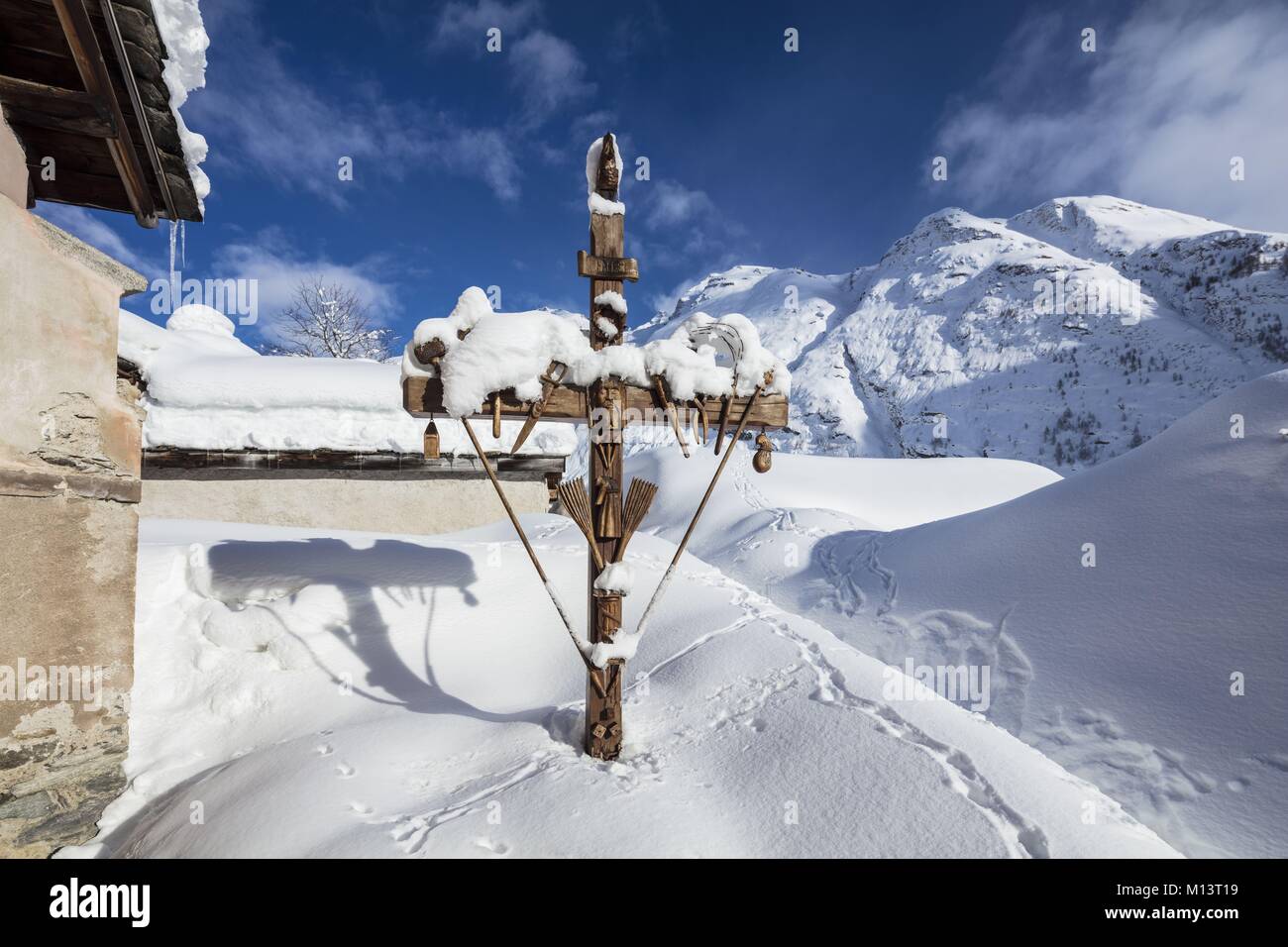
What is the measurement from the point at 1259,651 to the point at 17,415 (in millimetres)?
6647

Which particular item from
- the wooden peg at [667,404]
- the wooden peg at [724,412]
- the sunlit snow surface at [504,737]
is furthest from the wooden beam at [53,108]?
the wooden peg at [724,412]

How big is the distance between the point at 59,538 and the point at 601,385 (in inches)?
105

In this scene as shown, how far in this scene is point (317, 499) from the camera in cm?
696

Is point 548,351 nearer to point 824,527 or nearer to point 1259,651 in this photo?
point 1259,651

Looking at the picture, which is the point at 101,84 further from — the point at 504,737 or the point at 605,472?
the point at 504,737

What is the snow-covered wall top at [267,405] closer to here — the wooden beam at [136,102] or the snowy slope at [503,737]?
the snowy slope at [503,737]

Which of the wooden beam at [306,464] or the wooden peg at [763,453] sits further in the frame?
the wooden beam at [306,464]

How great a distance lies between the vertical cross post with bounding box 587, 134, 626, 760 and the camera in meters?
2.50

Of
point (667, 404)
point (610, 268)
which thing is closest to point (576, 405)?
Answer: point (667, 404)

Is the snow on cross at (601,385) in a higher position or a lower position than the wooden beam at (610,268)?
lower

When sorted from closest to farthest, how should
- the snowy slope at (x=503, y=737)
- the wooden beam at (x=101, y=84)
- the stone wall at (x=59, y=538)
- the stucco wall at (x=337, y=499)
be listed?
the snowy slope at (x=503, y=737)
the stone wall at (x=59, y=538)
the wooden beam at (x=101, y=84)
the stucco wall at (x=337, y=499)

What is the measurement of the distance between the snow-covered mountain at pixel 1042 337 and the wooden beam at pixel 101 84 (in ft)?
122

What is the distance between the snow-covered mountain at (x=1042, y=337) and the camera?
32.2m

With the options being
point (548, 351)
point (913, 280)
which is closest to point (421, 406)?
point (548, 351)
